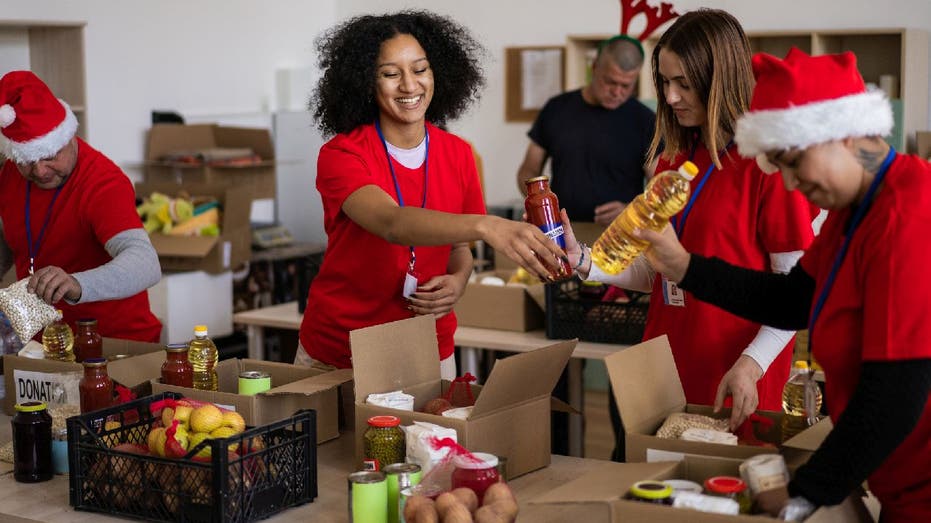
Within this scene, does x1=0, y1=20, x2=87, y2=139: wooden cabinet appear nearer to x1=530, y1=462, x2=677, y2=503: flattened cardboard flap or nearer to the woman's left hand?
the woman's left hand

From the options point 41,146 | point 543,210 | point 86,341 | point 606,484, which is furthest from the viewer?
point 41,146

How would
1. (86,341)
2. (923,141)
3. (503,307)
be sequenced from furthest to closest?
1. (923,141)
2. (503,307)
3. (86,341)

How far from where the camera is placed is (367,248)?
2400mm

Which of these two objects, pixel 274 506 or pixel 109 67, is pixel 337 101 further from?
pixel 109 67

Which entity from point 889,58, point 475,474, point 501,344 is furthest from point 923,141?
point 475,474

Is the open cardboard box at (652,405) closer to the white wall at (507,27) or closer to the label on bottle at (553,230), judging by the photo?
the label on bottle at (553,230)

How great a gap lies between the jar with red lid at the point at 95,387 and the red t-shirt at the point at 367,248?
0.52 m

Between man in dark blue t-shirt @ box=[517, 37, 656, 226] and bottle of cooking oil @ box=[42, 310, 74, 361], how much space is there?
248 cm

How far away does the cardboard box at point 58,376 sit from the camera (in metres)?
2.31

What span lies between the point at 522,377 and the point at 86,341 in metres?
1.10

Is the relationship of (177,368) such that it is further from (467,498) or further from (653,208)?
(653,208)

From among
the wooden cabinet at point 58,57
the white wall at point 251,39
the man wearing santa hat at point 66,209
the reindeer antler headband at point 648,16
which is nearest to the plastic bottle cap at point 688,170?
the man wearing santa hat at point 66,209

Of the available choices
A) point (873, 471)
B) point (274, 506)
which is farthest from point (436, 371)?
point (873, 471)

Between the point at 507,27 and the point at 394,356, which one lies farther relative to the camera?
the point at 507,27
